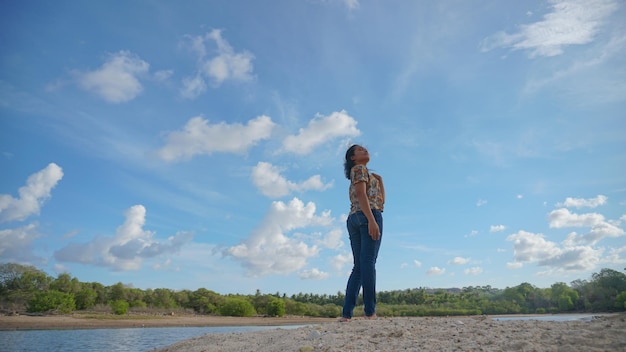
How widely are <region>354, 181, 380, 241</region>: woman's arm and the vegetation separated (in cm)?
4027

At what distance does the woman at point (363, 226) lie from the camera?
564 cm

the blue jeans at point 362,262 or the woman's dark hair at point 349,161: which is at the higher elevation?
the woman's dark hair at point 349,161

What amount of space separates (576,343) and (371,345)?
185cm

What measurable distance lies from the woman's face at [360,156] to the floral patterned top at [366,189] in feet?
0.76

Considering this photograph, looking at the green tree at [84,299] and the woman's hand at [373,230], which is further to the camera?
the green tree at [84,299]

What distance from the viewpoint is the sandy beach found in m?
3.28

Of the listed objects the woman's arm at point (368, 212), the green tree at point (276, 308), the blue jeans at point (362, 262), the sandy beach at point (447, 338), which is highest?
the woman's arm at point (368, 212)

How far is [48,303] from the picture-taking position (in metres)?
55.0

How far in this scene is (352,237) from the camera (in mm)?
6168

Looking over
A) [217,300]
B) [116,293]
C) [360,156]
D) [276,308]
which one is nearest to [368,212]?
[360,156]

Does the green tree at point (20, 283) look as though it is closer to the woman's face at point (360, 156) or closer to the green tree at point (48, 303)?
the green tree at point (48, 303)

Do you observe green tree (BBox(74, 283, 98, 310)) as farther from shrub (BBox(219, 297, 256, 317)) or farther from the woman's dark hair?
the woman's dark hair

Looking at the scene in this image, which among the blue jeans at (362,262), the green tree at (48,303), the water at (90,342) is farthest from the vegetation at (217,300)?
the blue jeans at (362,262)

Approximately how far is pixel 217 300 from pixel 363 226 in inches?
3297
